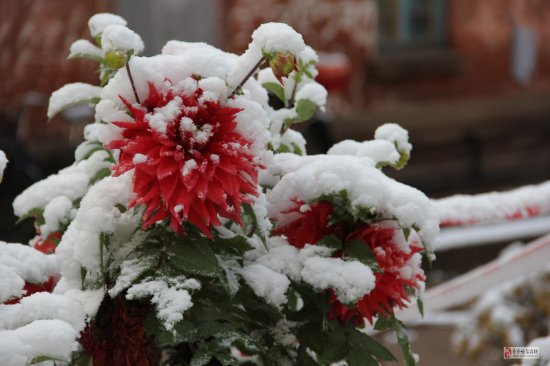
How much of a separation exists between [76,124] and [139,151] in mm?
6730

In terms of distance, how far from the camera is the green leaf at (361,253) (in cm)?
130

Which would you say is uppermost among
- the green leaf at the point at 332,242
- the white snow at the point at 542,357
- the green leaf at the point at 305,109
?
the green leaf at the point at 305,109

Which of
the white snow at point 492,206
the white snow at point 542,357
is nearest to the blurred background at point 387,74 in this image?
the white snow at point 492,206

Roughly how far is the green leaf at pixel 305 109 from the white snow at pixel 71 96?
12.4 inches

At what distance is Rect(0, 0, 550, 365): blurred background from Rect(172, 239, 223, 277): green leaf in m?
4.93

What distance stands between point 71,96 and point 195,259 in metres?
0.39

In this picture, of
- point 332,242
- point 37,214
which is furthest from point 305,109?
point 37,214

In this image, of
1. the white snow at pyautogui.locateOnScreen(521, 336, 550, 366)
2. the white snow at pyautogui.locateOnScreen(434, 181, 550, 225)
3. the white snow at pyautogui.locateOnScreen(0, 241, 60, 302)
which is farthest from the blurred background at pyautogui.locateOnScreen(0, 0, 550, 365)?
the white snow at pyautogui.locateOnScreen(0, 241, 60, 302)

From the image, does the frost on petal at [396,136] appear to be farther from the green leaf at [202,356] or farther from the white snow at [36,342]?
the white snow at [36,342]

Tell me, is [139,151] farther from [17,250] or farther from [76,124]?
[76,124]

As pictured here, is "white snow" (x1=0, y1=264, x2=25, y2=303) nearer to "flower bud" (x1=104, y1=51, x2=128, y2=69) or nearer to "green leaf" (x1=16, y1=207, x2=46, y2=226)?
"flower bud" (x1=104, y1=51, x2=128, y2=69)

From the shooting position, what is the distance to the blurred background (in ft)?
25.1

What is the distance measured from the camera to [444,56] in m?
10.4

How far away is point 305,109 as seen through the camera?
4.91ft
